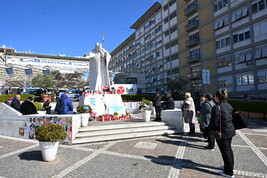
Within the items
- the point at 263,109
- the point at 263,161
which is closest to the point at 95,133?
the point at 263,161

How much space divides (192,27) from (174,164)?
33.3 meters

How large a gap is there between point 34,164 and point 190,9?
36244 mm

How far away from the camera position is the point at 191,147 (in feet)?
20.0

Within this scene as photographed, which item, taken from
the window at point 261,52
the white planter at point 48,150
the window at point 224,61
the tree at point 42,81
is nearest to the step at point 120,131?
the white planter at point 48,150

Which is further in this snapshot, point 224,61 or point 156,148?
point 224,61

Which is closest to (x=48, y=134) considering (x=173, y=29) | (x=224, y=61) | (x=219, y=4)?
(x=224, y=61)

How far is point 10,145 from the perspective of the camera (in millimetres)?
6453

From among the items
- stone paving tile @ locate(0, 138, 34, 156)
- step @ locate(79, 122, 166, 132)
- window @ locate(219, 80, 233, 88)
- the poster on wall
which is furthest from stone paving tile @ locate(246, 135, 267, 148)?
window @ locate(219, 80, 233, 88)

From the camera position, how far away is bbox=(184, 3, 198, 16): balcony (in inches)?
1278

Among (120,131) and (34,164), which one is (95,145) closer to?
(120,131)

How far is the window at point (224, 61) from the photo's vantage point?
26698mm

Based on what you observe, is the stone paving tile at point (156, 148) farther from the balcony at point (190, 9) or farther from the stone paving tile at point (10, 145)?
the balcony at point (190, 9)

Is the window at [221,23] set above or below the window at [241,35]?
above

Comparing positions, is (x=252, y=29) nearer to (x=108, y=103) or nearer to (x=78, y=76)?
(x=108, y=103)
